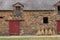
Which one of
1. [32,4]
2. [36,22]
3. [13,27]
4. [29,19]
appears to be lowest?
[13,27]

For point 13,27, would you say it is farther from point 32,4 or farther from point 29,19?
point 32,4

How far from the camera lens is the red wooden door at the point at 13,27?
129 feet

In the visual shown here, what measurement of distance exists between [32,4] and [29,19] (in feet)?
8.07

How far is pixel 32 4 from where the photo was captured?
4059 centimetres

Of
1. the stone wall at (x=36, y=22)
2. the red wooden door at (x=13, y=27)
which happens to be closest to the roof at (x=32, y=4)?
the stone wall at (x=36, y=22)

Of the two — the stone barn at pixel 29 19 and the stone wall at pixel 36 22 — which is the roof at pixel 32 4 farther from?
the stone wall at pixel 36 22

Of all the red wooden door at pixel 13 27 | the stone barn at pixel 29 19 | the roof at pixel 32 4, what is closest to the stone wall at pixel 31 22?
the stone barn at pixel 29 19

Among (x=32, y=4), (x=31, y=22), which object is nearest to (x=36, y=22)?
(x=31, y=22)

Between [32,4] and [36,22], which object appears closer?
[36,22]

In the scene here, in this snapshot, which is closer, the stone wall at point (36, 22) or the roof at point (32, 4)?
the stone wall at point (36, 22)

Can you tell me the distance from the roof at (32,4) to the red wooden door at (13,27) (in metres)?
2.03

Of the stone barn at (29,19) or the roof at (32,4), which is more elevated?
the roof at (32,4)

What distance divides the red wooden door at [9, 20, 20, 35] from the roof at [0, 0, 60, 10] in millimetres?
2031

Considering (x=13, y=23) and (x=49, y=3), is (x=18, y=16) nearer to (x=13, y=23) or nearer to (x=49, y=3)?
(x=13, y=23)
